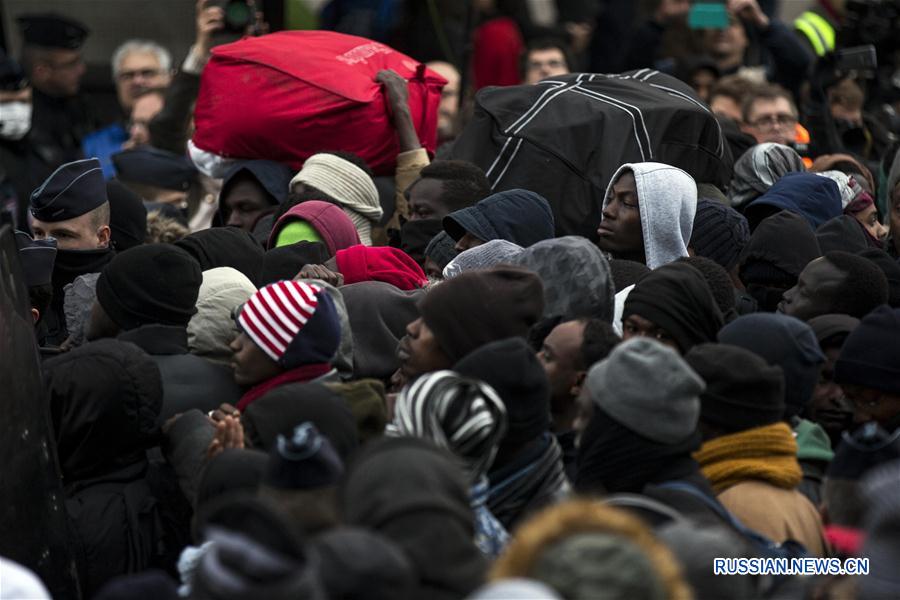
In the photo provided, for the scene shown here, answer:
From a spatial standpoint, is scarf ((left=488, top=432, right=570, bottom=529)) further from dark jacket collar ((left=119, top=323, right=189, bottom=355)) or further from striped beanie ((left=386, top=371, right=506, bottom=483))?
dark jacket collar ((left=119, top=323, right=189, bottom=355))

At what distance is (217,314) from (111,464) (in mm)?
721

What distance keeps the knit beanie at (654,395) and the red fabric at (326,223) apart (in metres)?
2.01

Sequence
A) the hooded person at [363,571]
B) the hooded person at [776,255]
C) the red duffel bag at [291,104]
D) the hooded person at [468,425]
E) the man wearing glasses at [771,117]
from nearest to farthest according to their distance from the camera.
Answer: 1. the hooded person at [363,571]
2. the hooded person at [468,425]
3. the hooded person at [776,255]
4. the red duffel bag at [291,104]
5. the man wearing glasses at [771,117]

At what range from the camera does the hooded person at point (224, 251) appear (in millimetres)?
5578

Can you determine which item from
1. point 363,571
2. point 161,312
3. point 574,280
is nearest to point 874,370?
point 574,280

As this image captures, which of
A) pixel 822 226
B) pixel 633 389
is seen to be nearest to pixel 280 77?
pixel 822 226

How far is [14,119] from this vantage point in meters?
8.98

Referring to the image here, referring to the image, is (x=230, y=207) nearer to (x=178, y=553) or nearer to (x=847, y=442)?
(x=178, y=553)

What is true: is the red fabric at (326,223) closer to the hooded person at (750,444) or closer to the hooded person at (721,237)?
the hooded person at (721,237)

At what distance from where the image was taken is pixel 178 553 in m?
4.32

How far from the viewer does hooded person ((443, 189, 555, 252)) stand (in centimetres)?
547

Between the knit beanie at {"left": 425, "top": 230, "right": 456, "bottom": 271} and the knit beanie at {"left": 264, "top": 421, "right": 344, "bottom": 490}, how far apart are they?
7.66 ft

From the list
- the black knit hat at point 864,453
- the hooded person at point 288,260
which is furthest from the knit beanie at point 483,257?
the black knit hat at point 864,453

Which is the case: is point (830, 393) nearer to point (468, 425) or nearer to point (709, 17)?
point (468, 425)
